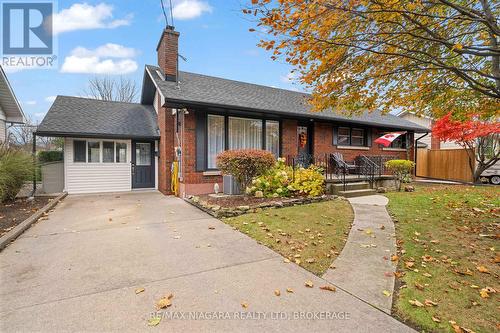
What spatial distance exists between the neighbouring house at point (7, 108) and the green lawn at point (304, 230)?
1237 cm

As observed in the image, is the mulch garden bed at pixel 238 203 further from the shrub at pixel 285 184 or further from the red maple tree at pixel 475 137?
the red maple tree at pixel 475 137

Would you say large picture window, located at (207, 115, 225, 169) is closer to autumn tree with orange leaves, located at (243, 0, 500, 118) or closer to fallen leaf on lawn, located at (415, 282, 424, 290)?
autumn tree with orange leaves, located at (243, 0, 500, 118)

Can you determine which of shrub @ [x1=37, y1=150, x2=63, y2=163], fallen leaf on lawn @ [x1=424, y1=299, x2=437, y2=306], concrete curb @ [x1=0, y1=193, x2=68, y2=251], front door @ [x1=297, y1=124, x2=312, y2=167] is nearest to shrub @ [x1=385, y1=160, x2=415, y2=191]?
front door @ [x1=297, y1=124, x2=312, y2=167]

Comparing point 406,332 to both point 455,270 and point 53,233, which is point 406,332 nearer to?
point 455,270

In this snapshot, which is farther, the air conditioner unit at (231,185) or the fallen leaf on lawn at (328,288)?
the air conditioner unit at (231,185)

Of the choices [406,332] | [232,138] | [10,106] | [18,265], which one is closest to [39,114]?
[10,106]

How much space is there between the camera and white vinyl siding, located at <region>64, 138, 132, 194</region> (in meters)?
11.0

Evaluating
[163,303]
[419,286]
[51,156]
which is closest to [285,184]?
[419,286]

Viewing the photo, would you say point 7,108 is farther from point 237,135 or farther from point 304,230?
point 304,230

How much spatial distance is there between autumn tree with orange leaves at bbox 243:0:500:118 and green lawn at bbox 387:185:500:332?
2752 mm

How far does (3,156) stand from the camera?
8.09 metres

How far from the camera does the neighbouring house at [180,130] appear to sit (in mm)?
9555

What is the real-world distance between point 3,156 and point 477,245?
40.5 feet

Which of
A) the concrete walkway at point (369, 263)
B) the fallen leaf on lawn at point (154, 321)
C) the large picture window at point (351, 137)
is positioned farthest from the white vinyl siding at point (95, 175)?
the fallen leaf on lawn at point (154, 321)
